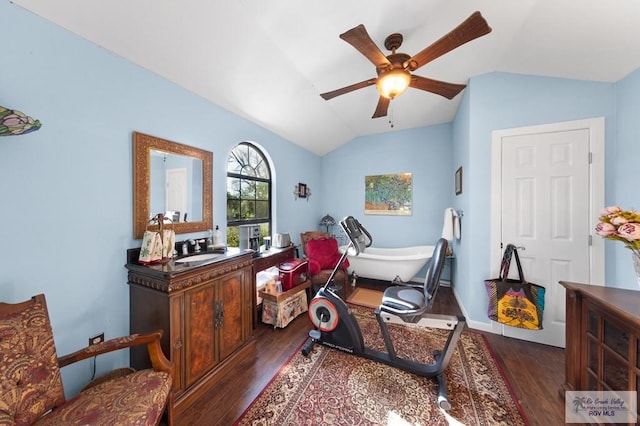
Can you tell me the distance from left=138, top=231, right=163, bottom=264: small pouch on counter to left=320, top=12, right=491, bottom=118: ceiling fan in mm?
1874

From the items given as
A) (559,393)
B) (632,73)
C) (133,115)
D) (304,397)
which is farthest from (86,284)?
(632,73)

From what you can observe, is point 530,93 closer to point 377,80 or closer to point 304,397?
point 377,80

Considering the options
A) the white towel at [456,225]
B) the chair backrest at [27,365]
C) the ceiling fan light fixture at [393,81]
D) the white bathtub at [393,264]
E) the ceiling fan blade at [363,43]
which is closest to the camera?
the chair backrest at [27,365]

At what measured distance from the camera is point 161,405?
44.4 inches

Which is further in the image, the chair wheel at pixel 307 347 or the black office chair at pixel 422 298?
the chair wheel at pixel 307 347

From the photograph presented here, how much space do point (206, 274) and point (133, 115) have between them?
137 cm

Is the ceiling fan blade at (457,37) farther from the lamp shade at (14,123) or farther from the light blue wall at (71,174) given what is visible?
the lamp shade at (14,123)

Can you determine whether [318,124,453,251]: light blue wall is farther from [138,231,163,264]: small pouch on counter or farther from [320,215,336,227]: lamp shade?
[138,231,163,264]: small pouch on counter

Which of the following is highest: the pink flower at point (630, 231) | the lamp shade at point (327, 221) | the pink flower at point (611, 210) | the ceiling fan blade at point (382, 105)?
the ceiling fan blade at point (382, 105)

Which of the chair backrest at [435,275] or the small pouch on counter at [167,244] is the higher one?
the small pouch on counter at [167,244]

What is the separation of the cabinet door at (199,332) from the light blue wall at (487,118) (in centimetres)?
273

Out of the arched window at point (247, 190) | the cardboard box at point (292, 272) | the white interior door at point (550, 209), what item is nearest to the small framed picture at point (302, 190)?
the arched window at point (247, 190)

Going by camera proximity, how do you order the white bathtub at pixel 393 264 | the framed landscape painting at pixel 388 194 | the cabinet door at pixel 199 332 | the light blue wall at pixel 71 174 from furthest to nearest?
the framed landscape painting at pixel 388 194, the white bathtub at pixel 393 264, the cabinet door at pixel 199 332, the light blue wall at pixel 71 174

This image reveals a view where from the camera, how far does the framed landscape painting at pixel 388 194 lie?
13.9 ft
